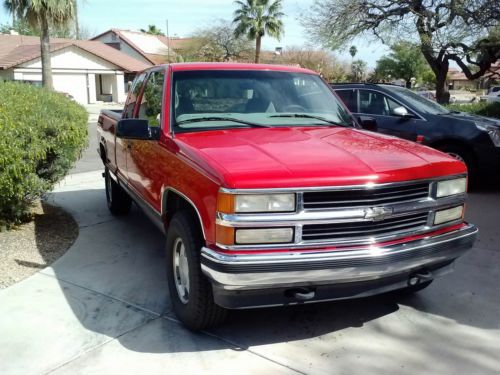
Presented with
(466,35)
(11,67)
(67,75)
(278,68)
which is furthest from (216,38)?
(278,68)

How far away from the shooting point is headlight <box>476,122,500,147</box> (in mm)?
7676

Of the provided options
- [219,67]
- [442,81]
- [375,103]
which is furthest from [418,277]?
[442,81]

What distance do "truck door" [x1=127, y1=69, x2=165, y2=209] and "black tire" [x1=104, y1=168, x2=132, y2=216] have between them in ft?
4.51

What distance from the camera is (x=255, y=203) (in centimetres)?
294

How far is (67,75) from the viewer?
35.7 metres

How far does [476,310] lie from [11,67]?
3369 centimetres

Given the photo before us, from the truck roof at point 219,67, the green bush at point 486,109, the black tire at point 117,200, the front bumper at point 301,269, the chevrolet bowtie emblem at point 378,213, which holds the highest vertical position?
the truck roof at point 219,67

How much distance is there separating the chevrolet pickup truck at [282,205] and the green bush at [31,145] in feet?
5.02

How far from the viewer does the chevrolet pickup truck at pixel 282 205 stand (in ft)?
9.69

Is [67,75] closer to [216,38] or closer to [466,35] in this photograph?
[216,38]

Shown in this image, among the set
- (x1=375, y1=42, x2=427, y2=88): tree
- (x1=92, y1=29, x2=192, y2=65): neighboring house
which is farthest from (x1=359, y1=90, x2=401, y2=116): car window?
(x1=375, y1=42, x2=427, y2=88): tree

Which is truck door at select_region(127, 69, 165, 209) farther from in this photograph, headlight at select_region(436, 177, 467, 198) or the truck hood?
headlight at select_region(436, 177, 467, 198)

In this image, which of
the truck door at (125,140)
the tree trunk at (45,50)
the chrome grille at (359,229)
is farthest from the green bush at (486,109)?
the tree trunk at (45,50)

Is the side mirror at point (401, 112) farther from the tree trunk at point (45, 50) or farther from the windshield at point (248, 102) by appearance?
the tree trunk at point (45, 50)
